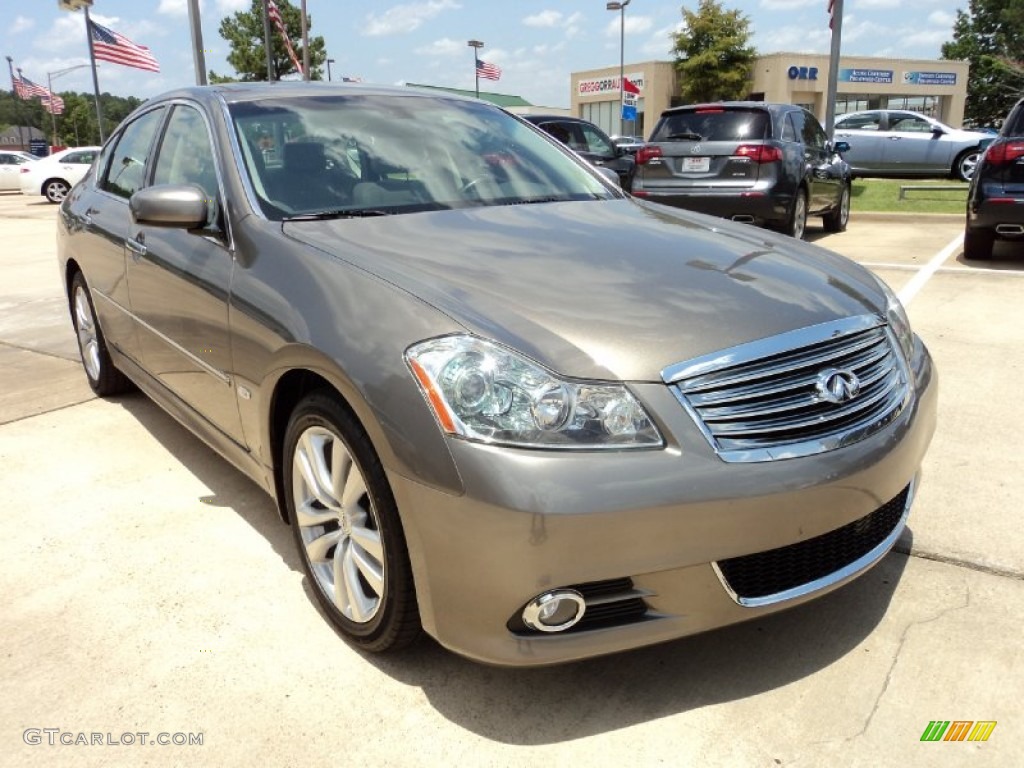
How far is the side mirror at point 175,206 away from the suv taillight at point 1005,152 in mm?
7509

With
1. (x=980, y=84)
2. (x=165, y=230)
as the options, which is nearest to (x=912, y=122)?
(x=165, y=230)

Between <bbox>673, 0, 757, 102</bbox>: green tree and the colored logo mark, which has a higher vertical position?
<bbox>673, 0, 757, 102</bbox>: green tree

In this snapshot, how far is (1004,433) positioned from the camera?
3922 millimetres

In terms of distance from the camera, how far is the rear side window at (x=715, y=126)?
9094mm

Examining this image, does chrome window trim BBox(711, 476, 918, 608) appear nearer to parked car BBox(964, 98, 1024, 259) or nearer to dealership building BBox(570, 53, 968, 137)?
parked car BBox(964, 98, 1024, 259)

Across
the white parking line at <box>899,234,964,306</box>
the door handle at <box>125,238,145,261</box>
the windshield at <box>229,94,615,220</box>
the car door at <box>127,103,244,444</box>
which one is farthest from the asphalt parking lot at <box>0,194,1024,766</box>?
the white parking line at <box>899,234,964,306</box>

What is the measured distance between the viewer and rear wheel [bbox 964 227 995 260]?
8.20m

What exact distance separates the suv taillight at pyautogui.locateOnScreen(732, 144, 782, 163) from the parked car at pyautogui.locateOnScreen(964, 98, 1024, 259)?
1.84m

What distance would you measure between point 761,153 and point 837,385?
288 inches

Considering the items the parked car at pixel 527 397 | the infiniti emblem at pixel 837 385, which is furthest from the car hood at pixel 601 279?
the infiniti emblem at pixel 837 385

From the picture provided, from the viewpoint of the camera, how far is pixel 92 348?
15.7 ft

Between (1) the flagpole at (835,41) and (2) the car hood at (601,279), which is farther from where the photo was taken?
(1) the flagpole at (835,41)

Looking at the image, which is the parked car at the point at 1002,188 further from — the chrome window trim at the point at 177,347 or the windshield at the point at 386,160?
the chrome window trim at the point at 177,347

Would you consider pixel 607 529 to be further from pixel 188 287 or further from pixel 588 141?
pixel 588 141
